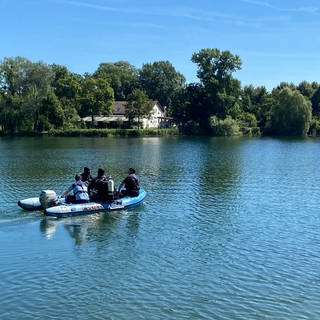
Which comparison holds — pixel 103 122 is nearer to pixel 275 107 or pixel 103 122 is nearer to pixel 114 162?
pixel 275 107

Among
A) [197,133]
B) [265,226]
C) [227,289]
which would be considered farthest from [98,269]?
[197,133]

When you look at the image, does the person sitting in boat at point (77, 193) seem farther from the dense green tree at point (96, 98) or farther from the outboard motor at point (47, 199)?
the dense green tree at point (96, 98)

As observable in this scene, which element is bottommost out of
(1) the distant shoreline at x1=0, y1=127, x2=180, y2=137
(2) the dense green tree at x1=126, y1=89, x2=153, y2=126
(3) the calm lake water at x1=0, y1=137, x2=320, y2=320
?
(3) the calm lake water at x1=0, y1=137, x2=320, y2=320

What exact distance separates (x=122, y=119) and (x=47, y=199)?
9114 cm

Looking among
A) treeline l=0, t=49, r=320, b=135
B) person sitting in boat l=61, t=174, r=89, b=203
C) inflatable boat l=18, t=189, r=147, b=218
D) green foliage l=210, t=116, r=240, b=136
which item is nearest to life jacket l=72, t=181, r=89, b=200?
person sitting in boat l=61, t=174, r=89, b=203

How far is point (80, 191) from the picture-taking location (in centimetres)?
2275

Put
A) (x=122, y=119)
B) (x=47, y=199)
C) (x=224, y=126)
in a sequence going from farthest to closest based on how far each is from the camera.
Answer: (x=122, y=119) < (x=224, y=126) < (x=47, y=199)

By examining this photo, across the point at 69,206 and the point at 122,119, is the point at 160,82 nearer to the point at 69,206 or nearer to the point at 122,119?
the point at 122,119

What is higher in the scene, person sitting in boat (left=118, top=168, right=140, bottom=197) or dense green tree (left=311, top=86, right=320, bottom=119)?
dense green tree (left=311, top=86, right=320, bottom=119)

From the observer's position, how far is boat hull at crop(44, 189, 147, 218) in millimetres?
21625

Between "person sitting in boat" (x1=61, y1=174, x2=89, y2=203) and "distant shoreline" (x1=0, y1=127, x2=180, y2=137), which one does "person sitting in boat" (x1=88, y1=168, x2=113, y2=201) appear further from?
"distant shoreline" (x1=0, y1=127, x2=180, y2=137)

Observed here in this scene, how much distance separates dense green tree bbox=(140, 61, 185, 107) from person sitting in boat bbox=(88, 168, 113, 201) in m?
128

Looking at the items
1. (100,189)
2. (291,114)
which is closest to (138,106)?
(291,114)

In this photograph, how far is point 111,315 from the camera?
11805mm
